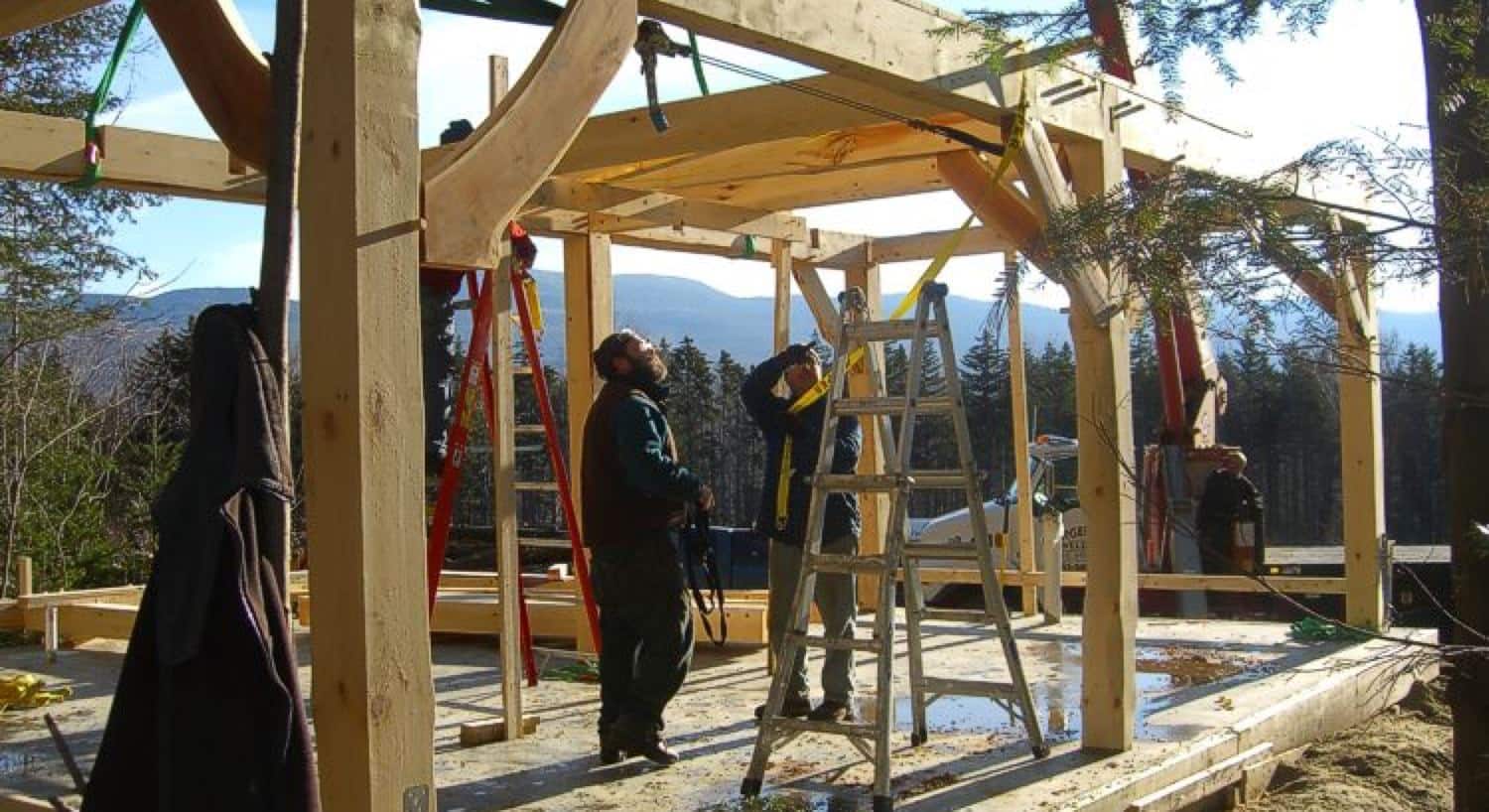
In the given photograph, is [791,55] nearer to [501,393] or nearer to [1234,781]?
[501,393]

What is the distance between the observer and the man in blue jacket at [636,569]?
18.8 feet

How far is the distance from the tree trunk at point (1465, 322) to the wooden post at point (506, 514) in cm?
349

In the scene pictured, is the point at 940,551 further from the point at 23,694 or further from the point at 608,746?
the point at 23,694

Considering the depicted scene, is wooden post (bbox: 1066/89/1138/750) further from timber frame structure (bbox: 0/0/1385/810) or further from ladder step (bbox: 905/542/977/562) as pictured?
ladder step (bbox: 905/542/977/562)

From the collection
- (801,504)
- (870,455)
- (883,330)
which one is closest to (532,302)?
(801,504)

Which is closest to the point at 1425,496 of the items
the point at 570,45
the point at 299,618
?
the point at 299,618

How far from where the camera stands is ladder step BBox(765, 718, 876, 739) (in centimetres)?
505

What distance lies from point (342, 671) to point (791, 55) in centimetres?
255

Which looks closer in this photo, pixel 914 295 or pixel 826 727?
pixel 826 727

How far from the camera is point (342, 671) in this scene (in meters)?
3.08

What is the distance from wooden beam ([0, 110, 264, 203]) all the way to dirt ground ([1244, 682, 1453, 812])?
5.46m

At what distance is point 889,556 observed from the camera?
5180mm

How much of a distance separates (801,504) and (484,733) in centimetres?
166

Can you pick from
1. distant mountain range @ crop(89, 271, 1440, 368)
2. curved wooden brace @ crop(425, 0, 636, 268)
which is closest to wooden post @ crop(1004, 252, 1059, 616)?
curved wooden brace @ crop(425, 0, 636, 268)
